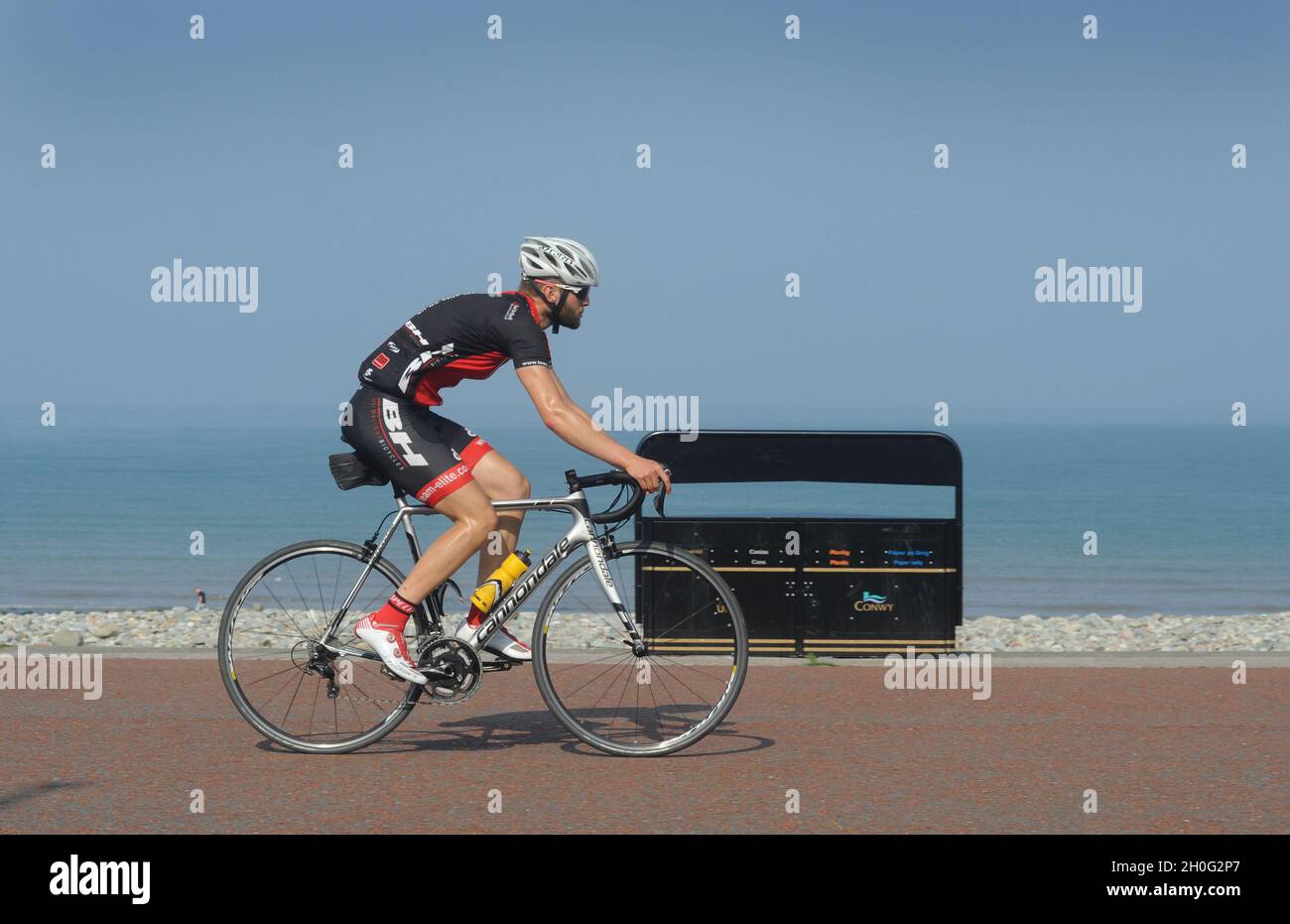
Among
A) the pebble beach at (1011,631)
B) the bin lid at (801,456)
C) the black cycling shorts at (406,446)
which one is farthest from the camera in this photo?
the pebble beach at (1011,631)

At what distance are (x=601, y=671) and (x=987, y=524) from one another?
48.4m

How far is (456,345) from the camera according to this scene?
6.68m

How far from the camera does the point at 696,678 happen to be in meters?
7.95

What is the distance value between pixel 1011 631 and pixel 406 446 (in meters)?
11.7

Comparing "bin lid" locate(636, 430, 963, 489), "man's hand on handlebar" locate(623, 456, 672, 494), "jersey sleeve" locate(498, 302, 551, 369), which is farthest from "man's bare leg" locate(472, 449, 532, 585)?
"bin lid" locate(636, 430, 963, 489)

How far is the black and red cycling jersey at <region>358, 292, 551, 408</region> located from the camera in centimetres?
657

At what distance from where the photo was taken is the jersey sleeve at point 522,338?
6547mm

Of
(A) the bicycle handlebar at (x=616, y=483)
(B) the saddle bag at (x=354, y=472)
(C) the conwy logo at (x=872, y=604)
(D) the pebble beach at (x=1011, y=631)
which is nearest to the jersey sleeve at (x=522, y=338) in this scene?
(A) the bicycle handlebar at (x=616, y=483)

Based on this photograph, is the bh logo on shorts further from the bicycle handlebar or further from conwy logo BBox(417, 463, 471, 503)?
the bicycle handlebar

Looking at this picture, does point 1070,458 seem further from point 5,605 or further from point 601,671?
point 601,671

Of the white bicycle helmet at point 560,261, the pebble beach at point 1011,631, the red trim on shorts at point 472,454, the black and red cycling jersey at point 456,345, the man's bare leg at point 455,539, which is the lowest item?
the pebble beach at point 1011,631

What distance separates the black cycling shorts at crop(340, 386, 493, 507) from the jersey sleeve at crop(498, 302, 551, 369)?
49cm

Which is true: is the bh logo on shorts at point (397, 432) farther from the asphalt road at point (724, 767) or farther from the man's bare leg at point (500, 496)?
the asphalt road at point (724, 767)

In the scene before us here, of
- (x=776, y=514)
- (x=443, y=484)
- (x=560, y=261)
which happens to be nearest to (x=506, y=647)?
(x=443, y=484)
